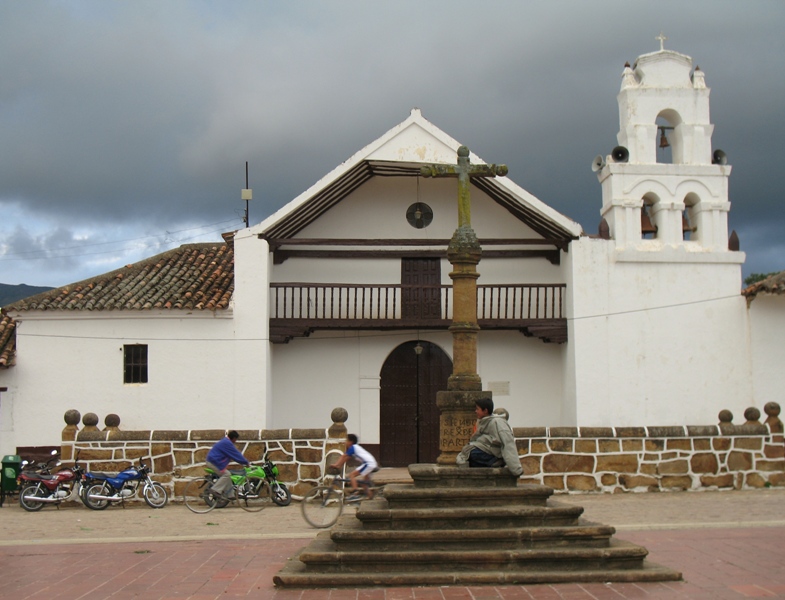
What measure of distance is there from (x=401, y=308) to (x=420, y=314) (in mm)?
471

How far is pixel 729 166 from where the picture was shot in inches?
749

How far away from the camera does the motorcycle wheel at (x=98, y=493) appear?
14.4 meters

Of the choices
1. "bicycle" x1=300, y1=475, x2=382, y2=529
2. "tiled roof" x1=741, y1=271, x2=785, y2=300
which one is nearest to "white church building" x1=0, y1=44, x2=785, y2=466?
"tiled roof" x1=741, y1=271, x2=785, y2=300

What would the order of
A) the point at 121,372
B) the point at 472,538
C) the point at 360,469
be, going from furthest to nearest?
the point at 121,372 → the point at 360,469 → the point at 472,538

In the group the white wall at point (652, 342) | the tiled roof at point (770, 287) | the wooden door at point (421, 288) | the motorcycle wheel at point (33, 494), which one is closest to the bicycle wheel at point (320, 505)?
the motorcycle wheel at point (33, 494)

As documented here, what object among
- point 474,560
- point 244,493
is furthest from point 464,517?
point 244,493

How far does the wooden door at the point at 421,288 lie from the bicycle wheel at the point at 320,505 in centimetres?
744

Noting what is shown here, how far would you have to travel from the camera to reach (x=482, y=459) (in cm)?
873

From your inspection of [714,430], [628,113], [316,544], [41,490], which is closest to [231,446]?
[41,490]

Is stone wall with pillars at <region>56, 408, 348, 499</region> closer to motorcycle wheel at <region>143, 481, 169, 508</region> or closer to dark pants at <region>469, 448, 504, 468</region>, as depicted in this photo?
motorcycle wheel at <region>143, 481, 169, 508</region>

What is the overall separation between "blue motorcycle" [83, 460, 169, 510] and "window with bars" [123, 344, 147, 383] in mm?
3906

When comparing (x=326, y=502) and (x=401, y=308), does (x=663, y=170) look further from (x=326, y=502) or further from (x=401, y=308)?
(x=326, y=502)

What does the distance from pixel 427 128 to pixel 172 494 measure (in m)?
8.86

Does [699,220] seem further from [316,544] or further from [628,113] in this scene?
[316,544]
